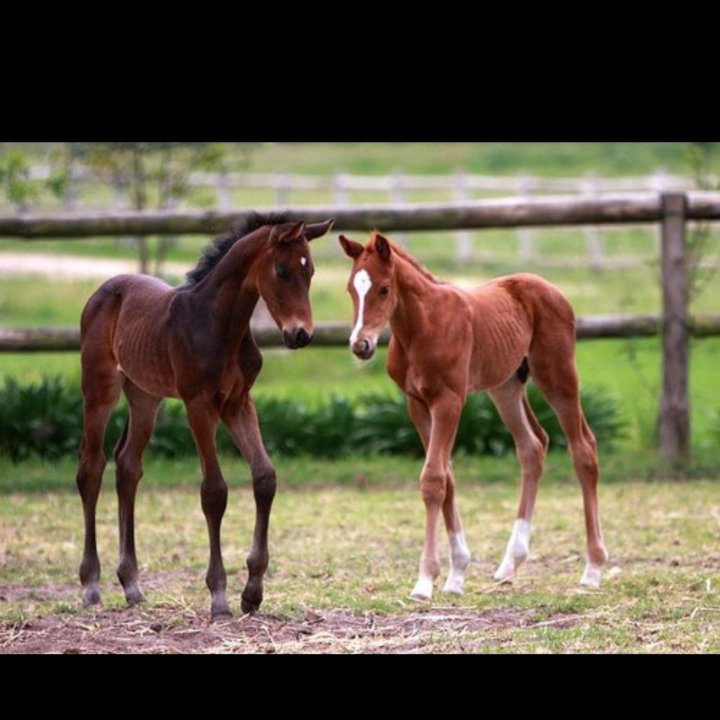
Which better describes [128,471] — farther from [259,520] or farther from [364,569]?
[364,569]

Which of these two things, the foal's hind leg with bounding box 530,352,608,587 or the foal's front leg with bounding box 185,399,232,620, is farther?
the foal's hind leg with bounding box 530,352,608,587

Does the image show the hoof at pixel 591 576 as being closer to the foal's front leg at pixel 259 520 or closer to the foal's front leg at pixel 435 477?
the foal's front leg at pixel 435 477

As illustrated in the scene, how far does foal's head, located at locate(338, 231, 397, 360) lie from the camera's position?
7.08 meters

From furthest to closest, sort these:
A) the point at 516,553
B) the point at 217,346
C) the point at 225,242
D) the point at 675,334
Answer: the point at 675,334 → the point at 516,553 → the point at 225,242 → the point at 217,346

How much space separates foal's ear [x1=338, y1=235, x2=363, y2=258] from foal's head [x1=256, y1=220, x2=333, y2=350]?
0.63 metres

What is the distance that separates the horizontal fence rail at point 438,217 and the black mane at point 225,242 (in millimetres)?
4329

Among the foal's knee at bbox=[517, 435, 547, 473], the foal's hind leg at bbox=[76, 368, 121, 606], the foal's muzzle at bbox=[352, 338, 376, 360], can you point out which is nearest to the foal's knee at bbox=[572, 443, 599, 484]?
the foal's knee at bbox=[517, 435, 547, 473]

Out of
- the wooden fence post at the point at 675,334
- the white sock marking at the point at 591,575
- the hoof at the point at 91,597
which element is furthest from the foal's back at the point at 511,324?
the wooden fence post at the point at 675,334

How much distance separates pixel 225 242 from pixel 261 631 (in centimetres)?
189

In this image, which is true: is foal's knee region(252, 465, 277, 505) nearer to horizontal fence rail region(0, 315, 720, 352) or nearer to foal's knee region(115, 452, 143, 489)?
foal's knee region(115, 452, 143, 489)

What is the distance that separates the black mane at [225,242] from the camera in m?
6.97

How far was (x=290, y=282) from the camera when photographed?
655 cm

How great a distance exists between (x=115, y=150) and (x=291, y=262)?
8.43 metres

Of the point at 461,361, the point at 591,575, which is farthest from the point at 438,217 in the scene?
the point at 591,575
